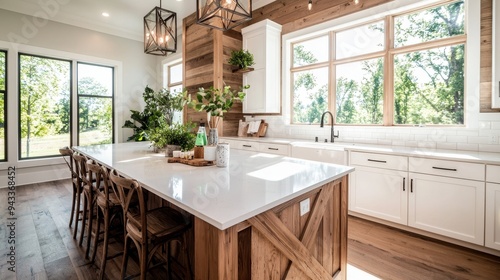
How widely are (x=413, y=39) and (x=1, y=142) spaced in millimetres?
7147

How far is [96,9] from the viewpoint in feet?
16.4

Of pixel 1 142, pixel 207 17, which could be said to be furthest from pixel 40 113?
pixel 207 17

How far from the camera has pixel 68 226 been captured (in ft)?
9.66

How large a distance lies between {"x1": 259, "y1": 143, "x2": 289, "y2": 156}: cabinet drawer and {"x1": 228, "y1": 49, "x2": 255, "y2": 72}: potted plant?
1.56 m

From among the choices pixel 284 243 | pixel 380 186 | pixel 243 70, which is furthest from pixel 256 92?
pixel 284 243

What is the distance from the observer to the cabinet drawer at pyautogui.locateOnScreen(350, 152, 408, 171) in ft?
8.68

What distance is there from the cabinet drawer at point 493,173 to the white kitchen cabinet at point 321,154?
4.27 ft

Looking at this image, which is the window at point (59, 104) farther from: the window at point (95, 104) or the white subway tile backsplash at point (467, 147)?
the white subway tile backsplash at point (467, 147)

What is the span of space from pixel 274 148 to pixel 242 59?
6.03ft

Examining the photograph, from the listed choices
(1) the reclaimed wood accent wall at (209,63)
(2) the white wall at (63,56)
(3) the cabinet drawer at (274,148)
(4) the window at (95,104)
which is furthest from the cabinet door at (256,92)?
(4) the window at (95,104)

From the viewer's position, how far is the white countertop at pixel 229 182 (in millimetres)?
1060

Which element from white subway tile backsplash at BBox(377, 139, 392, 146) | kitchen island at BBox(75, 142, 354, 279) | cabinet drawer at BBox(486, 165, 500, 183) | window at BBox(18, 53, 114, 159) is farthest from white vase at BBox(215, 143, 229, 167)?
window at BBox(18, 53, 114, 159)

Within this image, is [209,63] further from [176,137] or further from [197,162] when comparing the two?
[197,162]

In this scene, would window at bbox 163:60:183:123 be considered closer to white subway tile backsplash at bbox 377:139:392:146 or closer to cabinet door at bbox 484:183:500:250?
white subway tile backsplash at bbox 377:139:392:146
